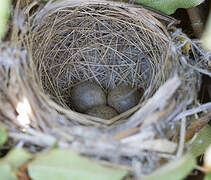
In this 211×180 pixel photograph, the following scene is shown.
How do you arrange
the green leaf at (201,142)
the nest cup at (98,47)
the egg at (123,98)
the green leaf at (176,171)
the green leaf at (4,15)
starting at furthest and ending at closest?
the egg at (123,98), the nest cup at (98,47), the green leaf at (201,142), the green leaf at (4,15), the green leaf at (176,171)

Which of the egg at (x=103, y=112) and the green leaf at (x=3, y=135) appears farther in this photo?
the egg at (x=103, y=112)

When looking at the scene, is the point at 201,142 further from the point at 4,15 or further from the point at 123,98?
the point at 4,15

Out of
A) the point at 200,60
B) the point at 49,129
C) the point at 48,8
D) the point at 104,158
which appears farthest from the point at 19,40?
the point at 200,60

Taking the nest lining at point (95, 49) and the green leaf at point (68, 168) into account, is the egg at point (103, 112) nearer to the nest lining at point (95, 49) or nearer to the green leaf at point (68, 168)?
the nest lining at point (95, 49)

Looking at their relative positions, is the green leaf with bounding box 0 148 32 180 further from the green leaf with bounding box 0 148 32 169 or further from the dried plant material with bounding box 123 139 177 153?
the dried plant material with bounding box 123 139 177 153

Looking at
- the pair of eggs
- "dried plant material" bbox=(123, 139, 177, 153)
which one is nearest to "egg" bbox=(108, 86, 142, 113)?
the pair of eggs

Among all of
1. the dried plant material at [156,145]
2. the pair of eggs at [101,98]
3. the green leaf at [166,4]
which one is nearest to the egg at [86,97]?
the pair of eggs at [101,98]

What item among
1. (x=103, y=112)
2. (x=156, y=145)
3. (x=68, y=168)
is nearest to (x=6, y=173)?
(x=68, y=168)

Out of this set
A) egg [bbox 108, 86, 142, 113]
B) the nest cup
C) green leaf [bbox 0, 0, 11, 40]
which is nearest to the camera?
green leaf [bbox 0, 0, 11, 40]
